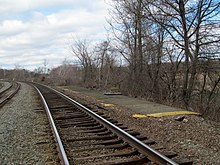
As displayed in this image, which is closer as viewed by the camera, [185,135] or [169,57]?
[185,135]

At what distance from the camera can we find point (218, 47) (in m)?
16.4

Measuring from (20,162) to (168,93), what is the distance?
16707 millimetres

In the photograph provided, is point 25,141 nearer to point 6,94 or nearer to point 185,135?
point 185,135

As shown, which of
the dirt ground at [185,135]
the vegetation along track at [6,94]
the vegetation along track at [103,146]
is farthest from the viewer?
the vegetation along track at [6,94]

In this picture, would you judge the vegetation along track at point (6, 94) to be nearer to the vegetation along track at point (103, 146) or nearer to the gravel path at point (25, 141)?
the gravel path at point (25, 141)

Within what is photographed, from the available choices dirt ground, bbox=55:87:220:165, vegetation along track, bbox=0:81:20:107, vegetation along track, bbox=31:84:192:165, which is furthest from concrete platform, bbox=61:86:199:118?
vegetation along track, bbox=0:81:20:107

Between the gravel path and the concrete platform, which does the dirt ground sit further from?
the gravel path

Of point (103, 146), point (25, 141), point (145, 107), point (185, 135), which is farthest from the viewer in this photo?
point (145, 107)

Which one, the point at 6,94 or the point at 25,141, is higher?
the point at 25,141

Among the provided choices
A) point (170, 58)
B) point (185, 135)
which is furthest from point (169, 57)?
point (185, 135)

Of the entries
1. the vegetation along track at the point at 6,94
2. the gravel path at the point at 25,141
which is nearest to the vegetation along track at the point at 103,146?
the gravel path at the point at 25,141

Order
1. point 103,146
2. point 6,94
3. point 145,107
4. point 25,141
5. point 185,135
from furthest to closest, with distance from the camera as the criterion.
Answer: point 6,94
point 145,107
point 185,135
point 25,141
point 103,146

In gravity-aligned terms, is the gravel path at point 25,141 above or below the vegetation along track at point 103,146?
below

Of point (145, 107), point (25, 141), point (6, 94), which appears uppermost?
point (145, 107)
